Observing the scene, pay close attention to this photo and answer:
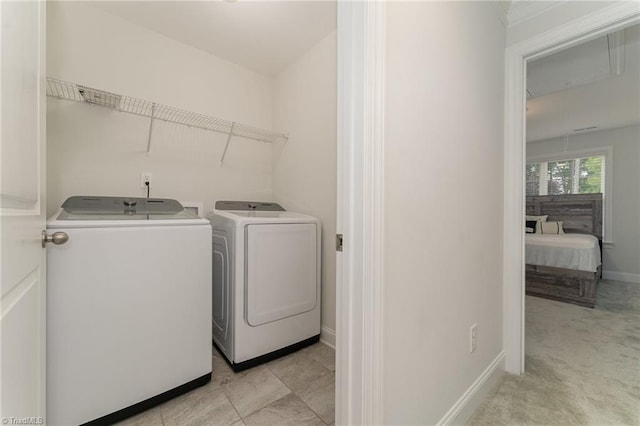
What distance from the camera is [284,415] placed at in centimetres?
131

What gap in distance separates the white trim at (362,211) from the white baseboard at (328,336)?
3.78 feet

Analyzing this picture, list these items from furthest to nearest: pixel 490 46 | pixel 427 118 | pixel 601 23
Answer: pixel 490 46, pixel 601 23, pixel 427 118

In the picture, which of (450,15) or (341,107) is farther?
Result: (450,15)

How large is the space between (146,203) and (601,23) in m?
2.70

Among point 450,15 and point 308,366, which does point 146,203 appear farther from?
point 450,15

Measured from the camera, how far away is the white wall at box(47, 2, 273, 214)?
1691 mm

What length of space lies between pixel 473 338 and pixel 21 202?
5.76 ft

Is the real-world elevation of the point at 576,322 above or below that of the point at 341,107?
below

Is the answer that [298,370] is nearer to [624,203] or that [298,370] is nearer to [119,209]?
[119,209]

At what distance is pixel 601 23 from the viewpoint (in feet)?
4.47

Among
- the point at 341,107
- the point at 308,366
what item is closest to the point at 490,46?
the point at 341,107

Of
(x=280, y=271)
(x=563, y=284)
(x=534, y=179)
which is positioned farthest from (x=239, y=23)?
(x=534, y=179)

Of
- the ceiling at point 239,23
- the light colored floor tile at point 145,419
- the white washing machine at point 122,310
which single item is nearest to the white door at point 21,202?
the white washing machine at point 122,310

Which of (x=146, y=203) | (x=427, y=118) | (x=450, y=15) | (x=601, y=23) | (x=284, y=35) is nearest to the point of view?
(x=427, y=118)
